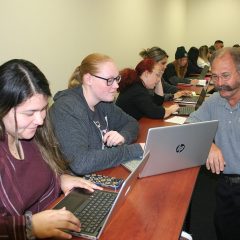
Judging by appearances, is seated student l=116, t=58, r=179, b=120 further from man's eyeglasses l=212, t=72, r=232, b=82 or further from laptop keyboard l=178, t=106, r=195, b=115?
man's eyeglasses l=212, t=72, r=232, b=82

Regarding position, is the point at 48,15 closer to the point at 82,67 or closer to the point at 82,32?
the point at 82,32

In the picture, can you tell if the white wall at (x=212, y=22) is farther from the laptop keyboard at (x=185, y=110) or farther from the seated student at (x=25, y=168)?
the seated student at (x=25, y=168)

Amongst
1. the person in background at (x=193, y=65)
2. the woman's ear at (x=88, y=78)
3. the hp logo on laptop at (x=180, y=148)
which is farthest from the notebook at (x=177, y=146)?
the person in background at (x=193, y=65)

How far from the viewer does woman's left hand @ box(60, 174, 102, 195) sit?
4.34 ft

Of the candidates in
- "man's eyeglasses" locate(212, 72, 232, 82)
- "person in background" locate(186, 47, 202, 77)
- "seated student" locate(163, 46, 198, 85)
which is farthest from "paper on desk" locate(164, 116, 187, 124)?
"person in background" locate(186, 47, 202, 77)

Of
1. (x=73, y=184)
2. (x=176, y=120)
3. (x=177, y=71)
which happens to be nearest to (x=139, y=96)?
(x=176, y=120)

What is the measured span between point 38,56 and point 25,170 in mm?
1632

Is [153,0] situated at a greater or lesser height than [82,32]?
greater

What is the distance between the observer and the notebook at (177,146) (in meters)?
1.34

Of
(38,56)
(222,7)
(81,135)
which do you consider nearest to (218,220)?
(81,135)

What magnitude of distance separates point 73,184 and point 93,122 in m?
0.51

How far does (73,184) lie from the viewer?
1.34m

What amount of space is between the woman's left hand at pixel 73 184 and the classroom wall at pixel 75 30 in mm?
1287

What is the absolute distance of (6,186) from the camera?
1088 mm
